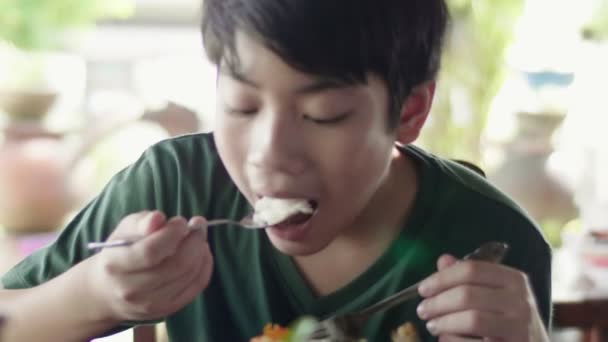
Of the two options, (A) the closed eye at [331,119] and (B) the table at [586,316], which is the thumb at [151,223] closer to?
(A) the closed eye at [331,119]

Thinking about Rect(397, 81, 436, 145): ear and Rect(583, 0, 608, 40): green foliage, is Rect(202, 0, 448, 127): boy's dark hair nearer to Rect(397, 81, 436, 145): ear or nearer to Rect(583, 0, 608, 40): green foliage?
Rect(397, 81, 436, 145): ear

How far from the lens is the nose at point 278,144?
0.64 metres

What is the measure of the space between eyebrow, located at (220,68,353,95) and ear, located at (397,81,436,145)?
0.12 m

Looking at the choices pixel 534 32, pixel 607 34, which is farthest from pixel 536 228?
pixel 607 34

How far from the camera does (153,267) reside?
637 millimetres

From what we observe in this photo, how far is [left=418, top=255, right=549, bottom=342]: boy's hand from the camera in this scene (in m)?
0.67

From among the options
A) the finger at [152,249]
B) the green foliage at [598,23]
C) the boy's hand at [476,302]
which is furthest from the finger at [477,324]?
the green foliage at [598,23]

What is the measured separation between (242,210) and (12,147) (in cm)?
76

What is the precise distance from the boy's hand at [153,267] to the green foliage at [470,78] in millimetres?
934

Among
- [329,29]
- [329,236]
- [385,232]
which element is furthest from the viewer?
[385,232]

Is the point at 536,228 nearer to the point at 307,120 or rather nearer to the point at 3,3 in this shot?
the point at 307,120

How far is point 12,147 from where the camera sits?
1.45 m

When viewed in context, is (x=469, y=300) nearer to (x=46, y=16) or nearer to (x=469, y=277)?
(x=469, y=277)

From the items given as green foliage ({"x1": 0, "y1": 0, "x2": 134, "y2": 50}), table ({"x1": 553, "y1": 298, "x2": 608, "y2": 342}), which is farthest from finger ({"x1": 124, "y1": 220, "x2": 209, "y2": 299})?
green foliage ({"x1": 0, "y1": 0, "x2": 134, "y2": 50})
